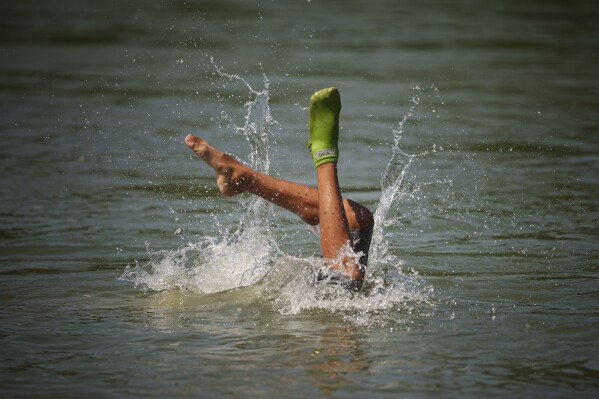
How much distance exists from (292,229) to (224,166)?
204 cm

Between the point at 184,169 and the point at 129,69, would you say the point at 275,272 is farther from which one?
the point at 129,69

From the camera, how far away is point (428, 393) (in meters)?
4.52

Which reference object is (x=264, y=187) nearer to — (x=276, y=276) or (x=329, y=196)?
(x=329, y=196)

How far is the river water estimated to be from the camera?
193 inches

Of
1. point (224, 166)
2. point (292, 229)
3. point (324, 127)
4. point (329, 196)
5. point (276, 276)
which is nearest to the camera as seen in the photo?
point (329, 196)

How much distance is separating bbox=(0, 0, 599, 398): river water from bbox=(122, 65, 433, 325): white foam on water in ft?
0.07

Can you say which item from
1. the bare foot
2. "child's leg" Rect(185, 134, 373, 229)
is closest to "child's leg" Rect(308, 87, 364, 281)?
"child's leg" Rect(185, 134, 373, 229)

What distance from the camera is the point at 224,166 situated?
→ 5949mm

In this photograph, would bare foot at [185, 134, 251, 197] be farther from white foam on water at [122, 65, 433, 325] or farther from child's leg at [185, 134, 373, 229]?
white foam on water at [122, 65, 433, 325]

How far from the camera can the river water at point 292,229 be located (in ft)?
16.1

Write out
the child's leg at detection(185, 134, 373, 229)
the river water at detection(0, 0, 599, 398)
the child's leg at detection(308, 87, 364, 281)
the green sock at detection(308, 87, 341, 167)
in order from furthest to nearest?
the green sock at detection(308, 87, 341, 167) < the child's leg at detection(185, 134, 373, 229) < the child's leg at detection(308, 87, 364, 281) < the river water at detection(0, 0, 599, 398)

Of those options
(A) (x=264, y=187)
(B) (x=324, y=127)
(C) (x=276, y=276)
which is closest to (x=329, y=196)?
(A) (x=264, y=187)

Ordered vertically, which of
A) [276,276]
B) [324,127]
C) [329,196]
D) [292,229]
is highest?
[324,127]

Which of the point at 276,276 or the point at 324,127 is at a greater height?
the point at 324,127
